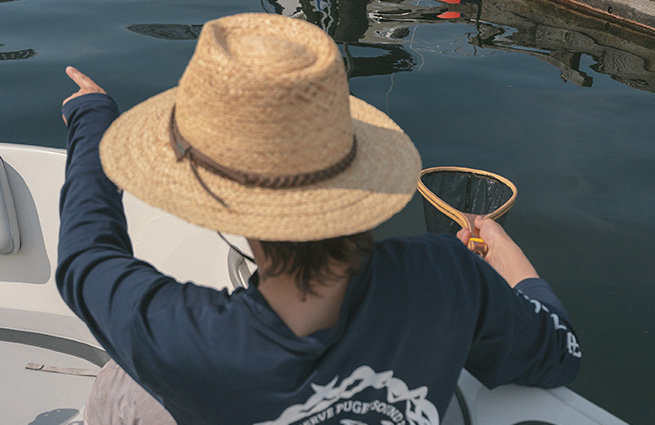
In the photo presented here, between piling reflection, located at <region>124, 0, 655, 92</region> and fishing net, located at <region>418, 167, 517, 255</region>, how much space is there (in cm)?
279

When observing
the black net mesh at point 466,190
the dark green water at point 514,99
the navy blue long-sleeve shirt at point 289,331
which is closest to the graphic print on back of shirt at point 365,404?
the navy blue long-sleeve shirt at point 289,331

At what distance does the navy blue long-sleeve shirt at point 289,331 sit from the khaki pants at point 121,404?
13.1 inches

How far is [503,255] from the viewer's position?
67.4 inches

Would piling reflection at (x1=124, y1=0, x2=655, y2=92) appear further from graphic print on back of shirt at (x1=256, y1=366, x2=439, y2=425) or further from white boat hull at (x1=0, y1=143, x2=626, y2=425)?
graphic print on back of shirt at (x1=256, y1=366, x2=439, y2=425)

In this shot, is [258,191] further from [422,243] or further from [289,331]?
[422,243]

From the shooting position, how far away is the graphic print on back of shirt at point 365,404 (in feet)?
3.44

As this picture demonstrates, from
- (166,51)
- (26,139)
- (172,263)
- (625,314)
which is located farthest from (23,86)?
(625,314)

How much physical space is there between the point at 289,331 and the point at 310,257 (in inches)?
4.6

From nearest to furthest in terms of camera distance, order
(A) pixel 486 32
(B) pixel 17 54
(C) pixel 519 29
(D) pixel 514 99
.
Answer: (D) pixel 514 99
(B) pixel 17 54
(A) pixel 486 32
(C) pixel 519 29

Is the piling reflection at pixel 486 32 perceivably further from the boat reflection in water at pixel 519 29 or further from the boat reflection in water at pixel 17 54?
the boat reflection in water at pixel 17 54

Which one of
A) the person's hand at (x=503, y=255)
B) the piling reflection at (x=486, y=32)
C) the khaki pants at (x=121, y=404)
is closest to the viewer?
the khaki pants at (x=121, y=404)

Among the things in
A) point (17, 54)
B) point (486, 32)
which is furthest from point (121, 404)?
point (486, 32)

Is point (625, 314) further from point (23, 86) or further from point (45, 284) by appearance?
point (23, 86)

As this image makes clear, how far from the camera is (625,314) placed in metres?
2.96
